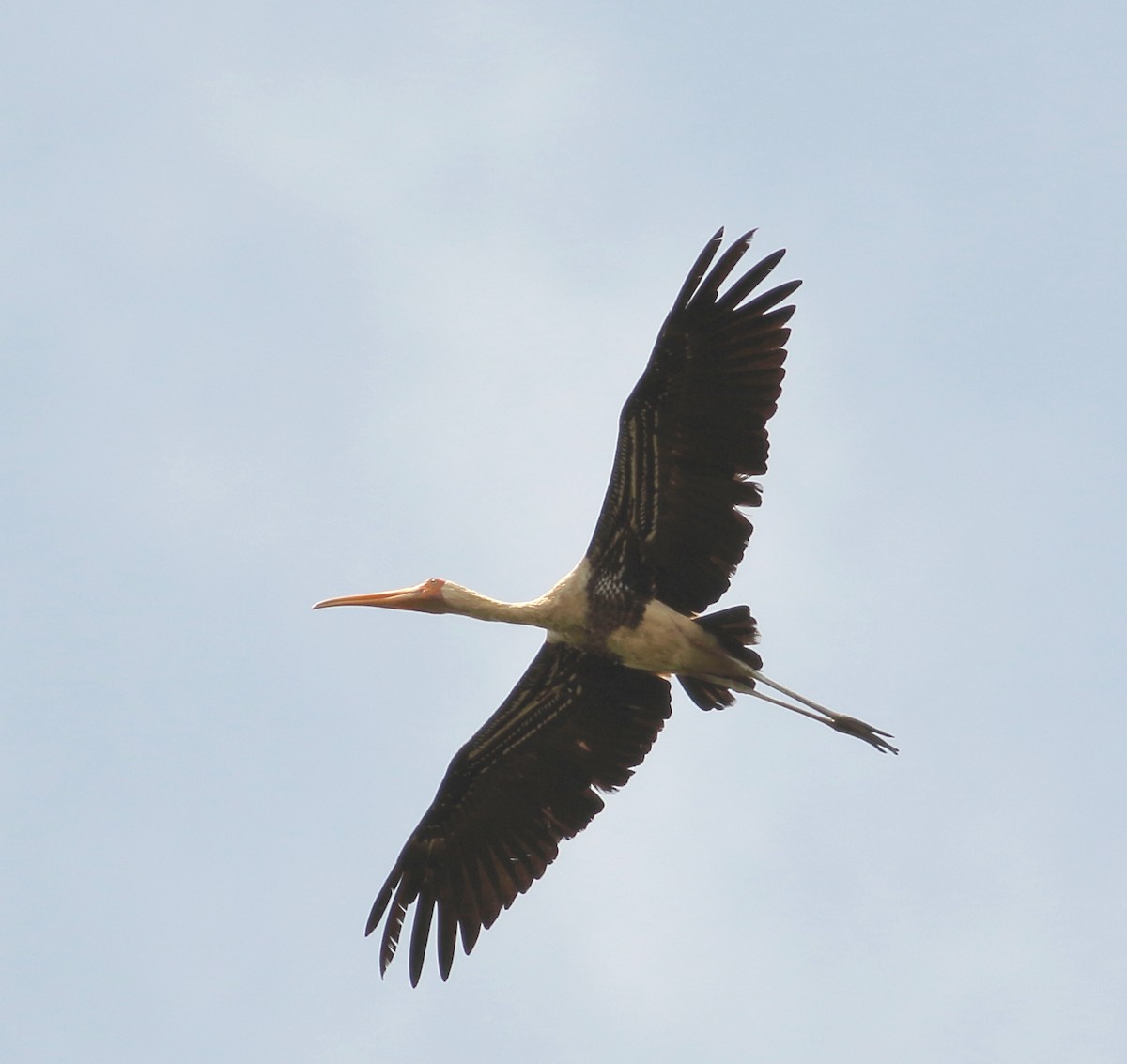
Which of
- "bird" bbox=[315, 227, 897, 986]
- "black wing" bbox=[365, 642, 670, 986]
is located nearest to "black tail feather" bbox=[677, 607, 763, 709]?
"bird" bbox=[315, 227, 897, 986]

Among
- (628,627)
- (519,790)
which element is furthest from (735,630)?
(519,790)

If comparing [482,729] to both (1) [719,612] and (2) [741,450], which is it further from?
(2) [741,450]

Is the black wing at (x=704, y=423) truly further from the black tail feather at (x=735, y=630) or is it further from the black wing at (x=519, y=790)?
the black wing at (x=519, y=790)

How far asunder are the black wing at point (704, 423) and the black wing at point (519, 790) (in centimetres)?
166

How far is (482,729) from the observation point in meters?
18.3

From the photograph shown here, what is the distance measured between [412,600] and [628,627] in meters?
2.66

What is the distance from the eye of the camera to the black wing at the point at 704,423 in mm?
16344

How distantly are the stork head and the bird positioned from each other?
0.02m

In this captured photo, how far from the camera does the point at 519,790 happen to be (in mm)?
18469

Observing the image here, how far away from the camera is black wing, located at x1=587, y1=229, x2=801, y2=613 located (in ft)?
53.6

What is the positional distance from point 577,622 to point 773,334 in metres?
3.33

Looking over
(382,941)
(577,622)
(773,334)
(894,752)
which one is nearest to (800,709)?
(894,752)

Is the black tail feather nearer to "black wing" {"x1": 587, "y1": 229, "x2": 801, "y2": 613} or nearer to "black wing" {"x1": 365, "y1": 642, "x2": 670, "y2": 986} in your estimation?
"black wing" {"x1": 587, "y1": 229, "x2": 801, "y2": 613}

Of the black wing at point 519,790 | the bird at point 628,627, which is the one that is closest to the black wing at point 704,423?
the bird at point 628,627
